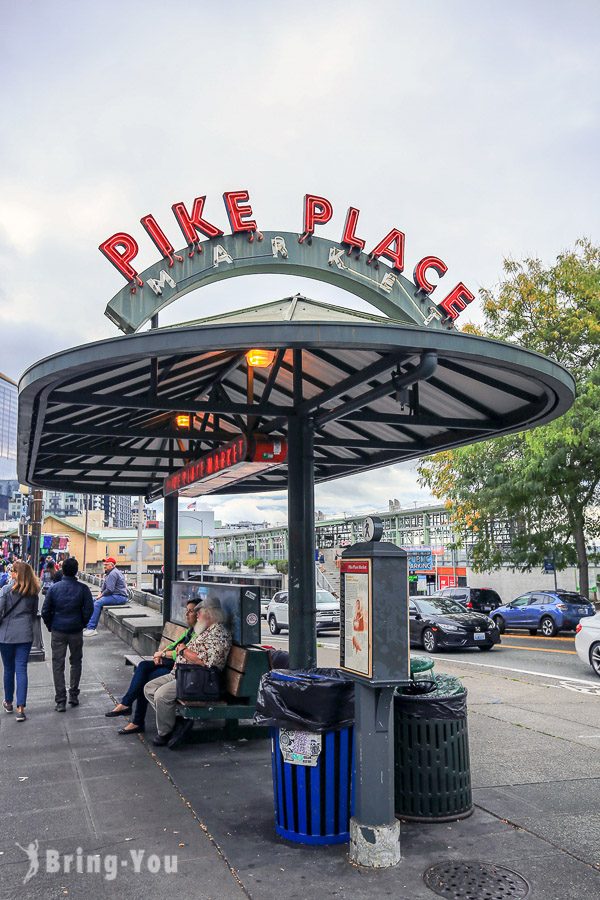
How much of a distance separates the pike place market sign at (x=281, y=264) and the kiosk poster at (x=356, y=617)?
8.68 m

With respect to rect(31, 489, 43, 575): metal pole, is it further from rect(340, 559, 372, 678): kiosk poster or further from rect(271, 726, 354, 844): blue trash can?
rect(340, 559, 372, 678): kiosk poster

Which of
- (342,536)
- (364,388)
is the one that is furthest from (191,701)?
(342,536)

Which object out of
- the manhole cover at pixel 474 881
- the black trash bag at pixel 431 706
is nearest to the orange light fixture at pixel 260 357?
the black trash bag at pixel 431 706

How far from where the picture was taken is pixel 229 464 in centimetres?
927

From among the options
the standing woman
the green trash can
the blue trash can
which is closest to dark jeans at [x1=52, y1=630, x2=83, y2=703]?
the standing woman

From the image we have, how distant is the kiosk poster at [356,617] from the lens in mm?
4633

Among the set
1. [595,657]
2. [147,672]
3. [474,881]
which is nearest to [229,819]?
[474,881]

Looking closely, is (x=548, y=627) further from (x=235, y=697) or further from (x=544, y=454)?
(x=235, y=697)

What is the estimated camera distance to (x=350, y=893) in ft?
13.6

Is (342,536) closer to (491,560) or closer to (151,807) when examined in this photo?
(491,560)

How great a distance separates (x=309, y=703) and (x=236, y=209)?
440 inches

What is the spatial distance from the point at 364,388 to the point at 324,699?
16.3 ft

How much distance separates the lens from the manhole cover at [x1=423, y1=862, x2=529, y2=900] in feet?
13.5

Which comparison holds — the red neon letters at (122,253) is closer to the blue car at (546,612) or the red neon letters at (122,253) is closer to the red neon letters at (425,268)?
the red neon letters at (425,268)
